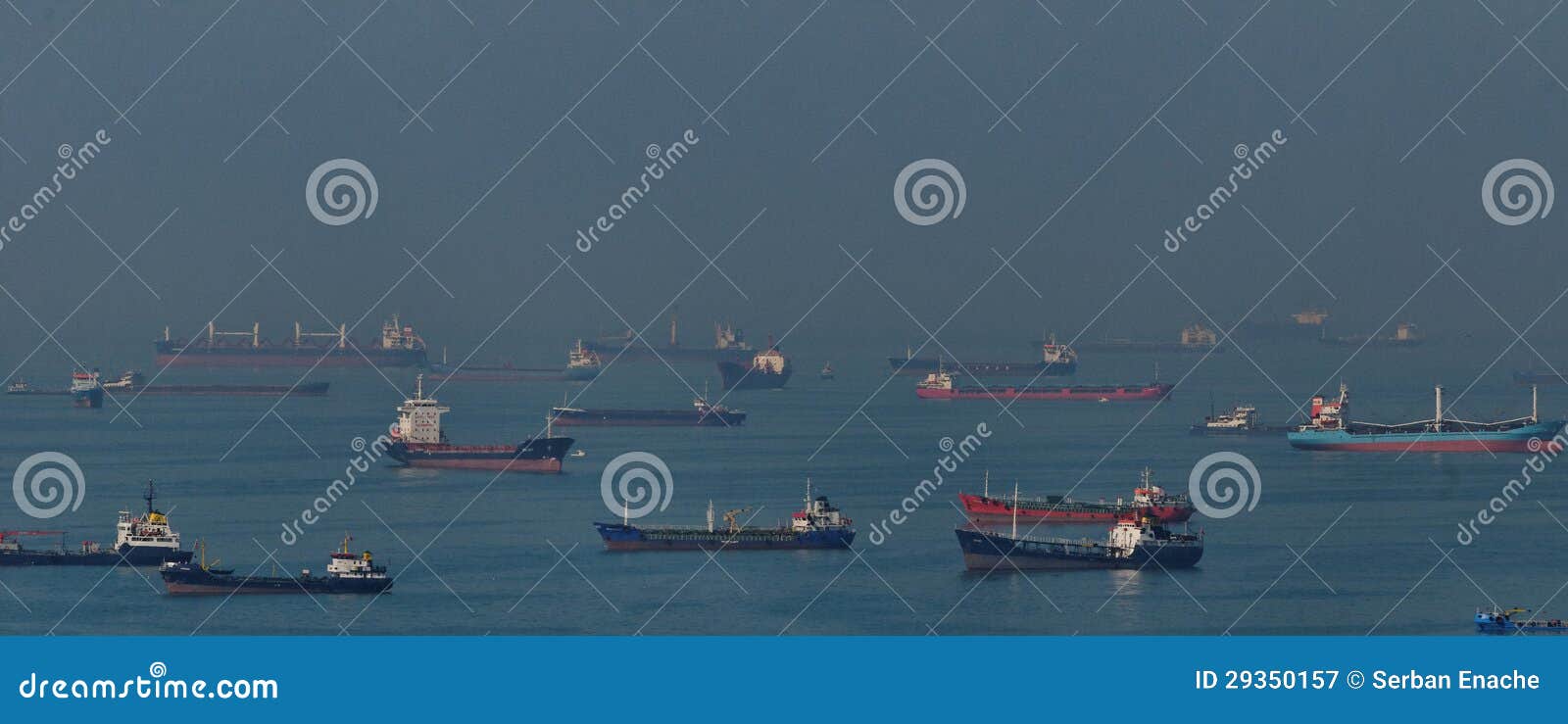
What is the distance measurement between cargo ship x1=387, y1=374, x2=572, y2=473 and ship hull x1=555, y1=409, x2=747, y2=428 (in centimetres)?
737

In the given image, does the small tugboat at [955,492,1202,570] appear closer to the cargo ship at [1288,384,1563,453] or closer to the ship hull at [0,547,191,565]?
the ship hull at [0,547,191,565]

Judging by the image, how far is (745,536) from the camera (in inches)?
640

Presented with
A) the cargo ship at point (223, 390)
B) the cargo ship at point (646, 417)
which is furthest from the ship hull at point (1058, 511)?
the cargo ship at point (223, 390)

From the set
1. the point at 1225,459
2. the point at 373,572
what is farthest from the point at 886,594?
the point at 1225,459

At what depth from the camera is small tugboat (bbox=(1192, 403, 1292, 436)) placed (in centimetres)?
3102

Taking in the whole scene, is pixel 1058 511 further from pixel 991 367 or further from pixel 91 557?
pixel 991 367

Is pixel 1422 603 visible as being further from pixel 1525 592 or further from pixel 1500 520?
pixel 1500 520

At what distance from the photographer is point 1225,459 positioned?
26.6 metres

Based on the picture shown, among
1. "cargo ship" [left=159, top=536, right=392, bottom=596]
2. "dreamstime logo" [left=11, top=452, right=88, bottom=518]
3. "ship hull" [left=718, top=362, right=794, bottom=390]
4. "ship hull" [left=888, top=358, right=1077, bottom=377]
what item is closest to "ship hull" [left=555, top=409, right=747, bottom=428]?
"dreamstime logo" [left=11, top=452, right=88, bottom=518]

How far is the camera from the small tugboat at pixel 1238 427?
3102 centimetres

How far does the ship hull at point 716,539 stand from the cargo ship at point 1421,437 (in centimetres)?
1363
